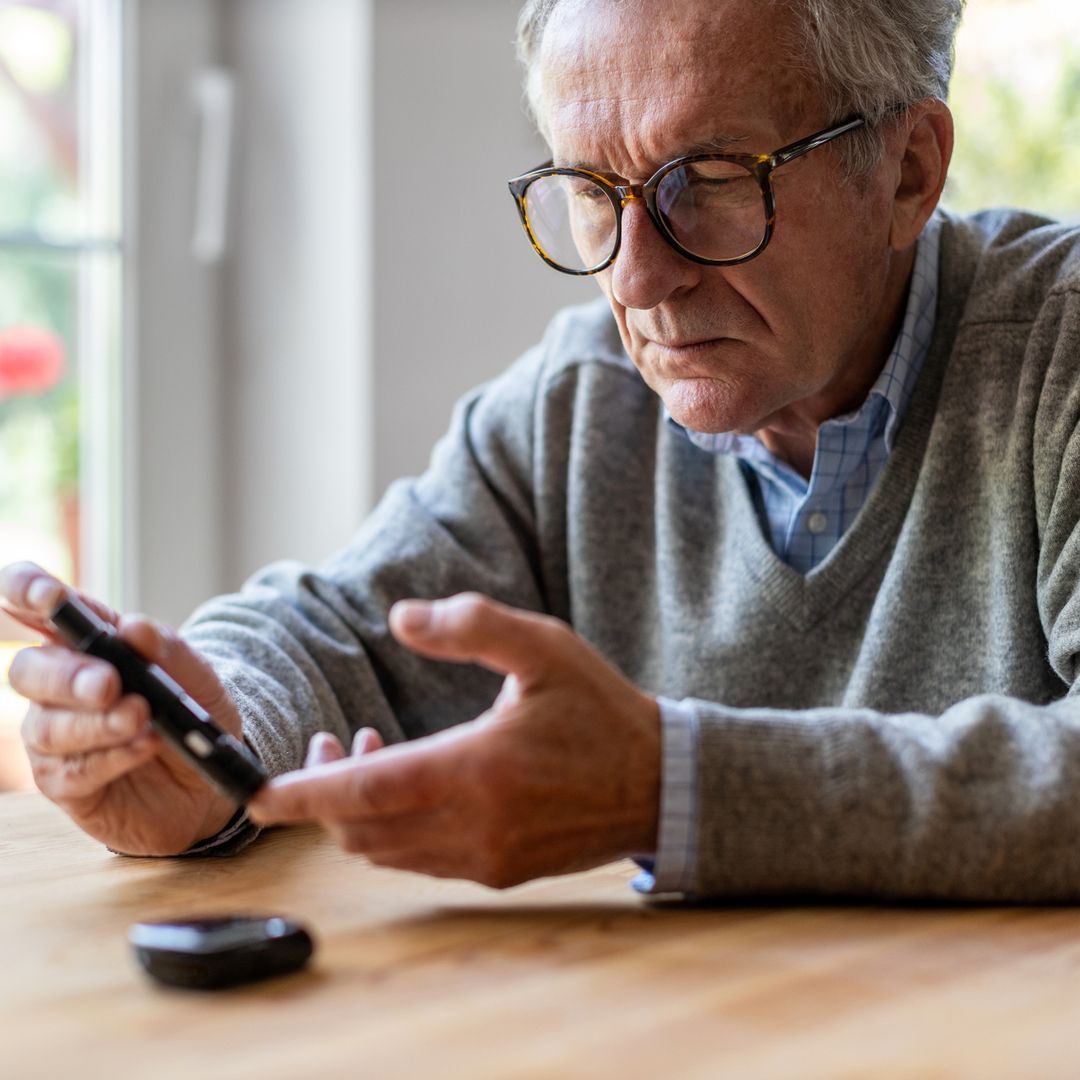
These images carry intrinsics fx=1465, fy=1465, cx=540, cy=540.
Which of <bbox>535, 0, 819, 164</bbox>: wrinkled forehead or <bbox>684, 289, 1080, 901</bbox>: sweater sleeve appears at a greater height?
<bbox>535, 0, 819, 164</bbox>: wrinkled forehead

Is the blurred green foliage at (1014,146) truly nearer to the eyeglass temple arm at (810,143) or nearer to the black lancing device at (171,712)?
the eyeglass temple arm at (810,143)

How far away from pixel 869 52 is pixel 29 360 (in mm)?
1575

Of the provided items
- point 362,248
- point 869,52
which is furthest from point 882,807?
point 362,248

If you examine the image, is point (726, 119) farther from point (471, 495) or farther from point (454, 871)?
point (454, 871)

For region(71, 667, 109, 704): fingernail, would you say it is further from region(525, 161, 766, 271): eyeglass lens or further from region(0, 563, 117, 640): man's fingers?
region(525, 161, 766, 271): eyeglass lens

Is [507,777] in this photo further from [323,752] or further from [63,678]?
[63,678]

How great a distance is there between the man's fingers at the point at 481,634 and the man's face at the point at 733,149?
52 centimetres

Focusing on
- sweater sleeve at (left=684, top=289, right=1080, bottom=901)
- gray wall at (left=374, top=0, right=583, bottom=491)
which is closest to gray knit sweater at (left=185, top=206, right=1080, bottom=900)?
sweater sleeve at (left=684, top=289, right=1080, bottom=901)

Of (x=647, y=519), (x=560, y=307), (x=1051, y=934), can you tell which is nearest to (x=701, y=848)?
(x=1051, y=934)

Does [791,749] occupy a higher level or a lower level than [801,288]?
lower

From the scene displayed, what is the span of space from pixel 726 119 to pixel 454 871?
695 millimetres

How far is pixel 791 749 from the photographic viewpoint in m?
0.91

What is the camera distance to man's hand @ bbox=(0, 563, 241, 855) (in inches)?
37.3

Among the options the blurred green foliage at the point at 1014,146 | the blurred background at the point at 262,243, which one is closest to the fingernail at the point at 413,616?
the blurred background at the point at 262,243
